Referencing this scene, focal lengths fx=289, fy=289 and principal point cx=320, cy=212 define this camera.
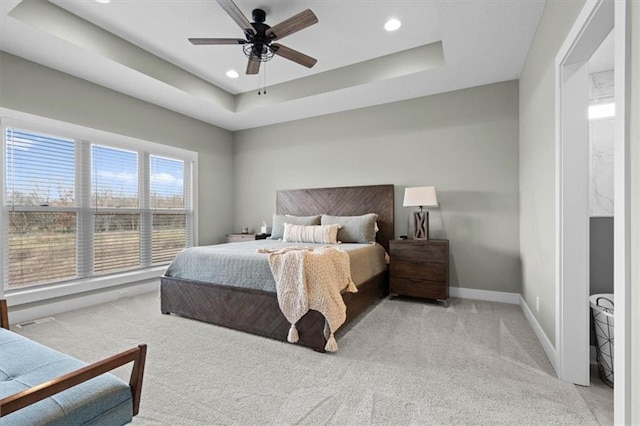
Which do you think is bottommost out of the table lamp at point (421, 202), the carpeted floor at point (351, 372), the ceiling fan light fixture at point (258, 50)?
the carpeted floor at point (351, 372)

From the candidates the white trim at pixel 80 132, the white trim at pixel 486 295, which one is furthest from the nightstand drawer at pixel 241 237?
the white trim at pixel 486 295

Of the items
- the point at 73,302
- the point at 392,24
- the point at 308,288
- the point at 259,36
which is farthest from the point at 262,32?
the point at 73,302

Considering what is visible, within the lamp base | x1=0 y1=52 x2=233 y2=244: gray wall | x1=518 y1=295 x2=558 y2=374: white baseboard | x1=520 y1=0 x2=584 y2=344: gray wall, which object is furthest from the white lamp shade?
x1=0 y1=52 x2=233 y2=244: gray wall

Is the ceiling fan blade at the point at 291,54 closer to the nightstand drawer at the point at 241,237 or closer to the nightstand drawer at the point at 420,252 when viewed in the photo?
the nightstand drawer at the point at 420,252

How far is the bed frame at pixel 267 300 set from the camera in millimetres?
2510

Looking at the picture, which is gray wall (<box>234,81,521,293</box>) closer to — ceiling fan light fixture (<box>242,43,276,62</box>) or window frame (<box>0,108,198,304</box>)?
window frame (<box>0,108,198,304</box>)

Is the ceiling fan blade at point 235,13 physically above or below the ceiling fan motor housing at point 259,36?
below

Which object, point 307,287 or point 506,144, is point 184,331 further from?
point 506,144

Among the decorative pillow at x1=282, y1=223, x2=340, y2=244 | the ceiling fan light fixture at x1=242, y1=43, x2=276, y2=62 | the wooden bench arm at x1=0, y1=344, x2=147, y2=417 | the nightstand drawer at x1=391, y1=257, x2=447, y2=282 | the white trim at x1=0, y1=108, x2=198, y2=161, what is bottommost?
the nightstand drawer at x1=391, y1=257, x2=447, y2=282

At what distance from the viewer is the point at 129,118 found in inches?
156

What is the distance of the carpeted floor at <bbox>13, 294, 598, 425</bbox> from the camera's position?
160cm

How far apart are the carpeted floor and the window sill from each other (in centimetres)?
30

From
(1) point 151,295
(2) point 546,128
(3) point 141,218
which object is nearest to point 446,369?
(2) point 546,128

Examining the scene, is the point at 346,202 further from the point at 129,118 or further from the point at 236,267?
the point at 129,118
